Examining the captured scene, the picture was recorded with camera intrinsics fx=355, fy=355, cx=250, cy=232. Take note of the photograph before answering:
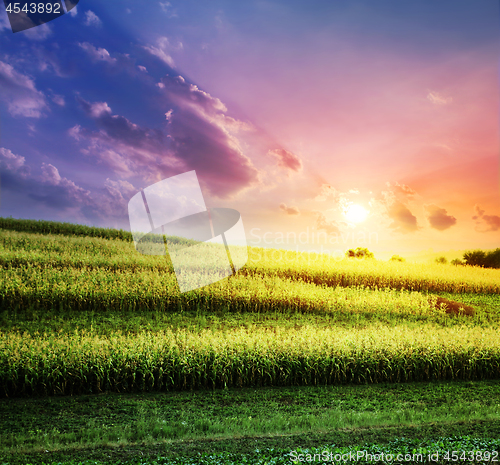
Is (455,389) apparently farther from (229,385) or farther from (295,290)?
(295,290)

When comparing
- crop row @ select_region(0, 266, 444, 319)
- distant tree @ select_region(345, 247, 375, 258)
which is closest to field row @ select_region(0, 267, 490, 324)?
crop row @ select_region(0, 266, 444, 319)

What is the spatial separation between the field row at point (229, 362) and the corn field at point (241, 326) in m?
0.03

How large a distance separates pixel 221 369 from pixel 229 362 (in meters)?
0.20

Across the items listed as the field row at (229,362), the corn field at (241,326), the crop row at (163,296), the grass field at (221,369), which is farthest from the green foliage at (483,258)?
the field row at (229,362)

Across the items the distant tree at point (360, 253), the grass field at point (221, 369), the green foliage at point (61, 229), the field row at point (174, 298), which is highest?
the green foliage at point (61, 229)

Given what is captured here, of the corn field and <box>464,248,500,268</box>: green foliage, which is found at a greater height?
<box>464,248,500,268</box>: green foliage

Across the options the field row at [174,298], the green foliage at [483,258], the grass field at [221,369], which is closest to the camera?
the grass field at [221,369]

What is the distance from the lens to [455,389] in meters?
7.32

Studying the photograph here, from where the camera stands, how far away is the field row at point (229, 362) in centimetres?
674

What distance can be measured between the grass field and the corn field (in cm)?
4

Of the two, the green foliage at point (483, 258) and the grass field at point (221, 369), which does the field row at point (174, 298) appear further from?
the green foliage at point (483, 258)

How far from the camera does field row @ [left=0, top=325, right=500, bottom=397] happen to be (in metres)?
6.74

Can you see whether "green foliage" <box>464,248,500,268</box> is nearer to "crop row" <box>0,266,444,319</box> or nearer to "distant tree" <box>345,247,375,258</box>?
"distant tree" <box>345,247,375,258</box>

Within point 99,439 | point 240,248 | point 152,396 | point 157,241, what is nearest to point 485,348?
point 152,396
